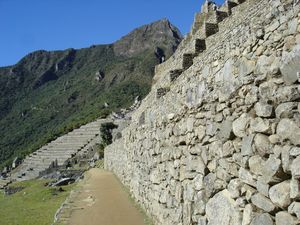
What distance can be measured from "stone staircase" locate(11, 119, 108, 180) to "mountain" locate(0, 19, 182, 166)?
10.2 meters

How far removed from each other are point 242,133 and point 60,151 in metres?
53.6

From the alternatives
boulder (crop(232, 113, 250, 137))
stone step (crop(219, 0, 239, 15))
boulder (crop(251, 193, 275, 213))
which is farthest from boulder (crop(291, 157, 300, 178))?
stone step (crop(219, 0, 239, 15))

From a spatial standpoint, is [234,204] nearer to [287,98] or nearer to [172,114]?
[287,98]

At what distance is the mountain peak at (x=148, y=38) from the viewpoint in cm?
14325

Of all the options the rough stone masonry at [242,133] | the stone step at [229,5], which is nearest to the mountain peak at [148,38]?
the stone step at [229,5]

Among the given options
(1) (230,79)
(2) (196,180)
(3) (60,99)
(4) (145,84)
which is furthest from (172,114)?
(3) (60,99)

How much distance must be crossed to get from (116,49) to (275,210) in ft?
507

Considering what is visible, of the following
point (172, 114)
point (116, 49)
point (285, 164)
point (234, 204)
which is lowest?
point (234, 204)

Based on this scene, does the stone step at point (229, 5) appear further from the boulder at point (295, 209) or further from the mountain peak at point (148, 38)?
the mountain peak at point (148, 38)

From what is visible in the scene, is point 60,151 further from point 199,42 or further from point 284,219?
point 284,219

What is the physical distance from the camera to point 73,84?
134 metres

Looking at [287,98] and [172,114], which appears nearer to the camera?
[287,98]

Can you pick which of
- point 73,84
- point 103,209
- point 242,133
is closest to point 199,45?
point 103,209

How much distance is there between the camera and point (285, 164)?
12.0ft
